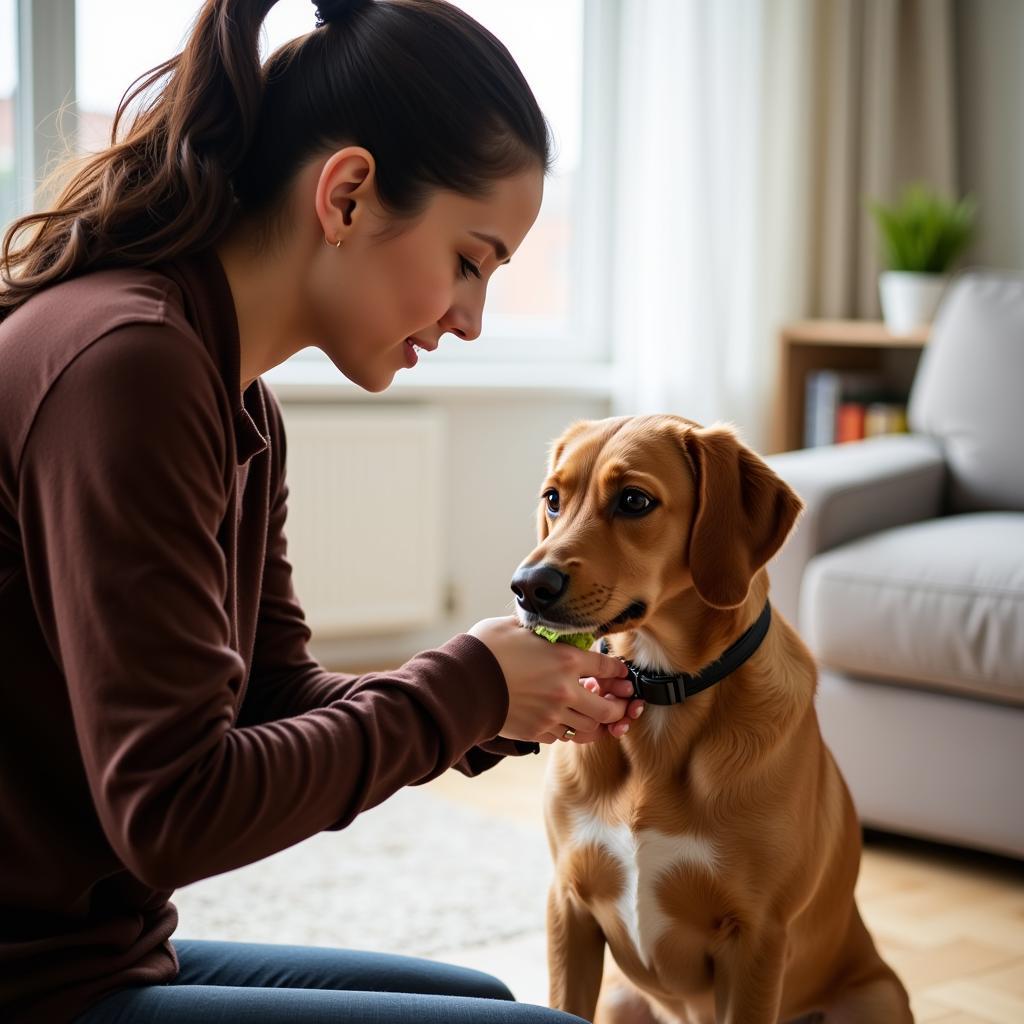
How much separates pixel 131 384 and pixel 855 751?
1951mm

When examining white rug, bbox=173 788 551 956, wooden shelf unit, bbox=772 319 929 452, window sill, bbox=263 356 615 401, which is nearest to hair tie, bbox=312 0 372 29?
white rug, bbox=173 788 551 956

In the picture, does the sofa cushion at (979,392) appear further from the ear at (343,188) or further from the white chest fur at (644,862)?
the ear at (343,188)

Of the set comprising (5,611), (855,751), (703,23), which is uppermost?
(703,23)

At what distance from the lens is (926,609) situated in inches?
92.1

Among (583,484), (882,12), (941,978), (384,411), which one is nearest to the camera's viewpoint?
(583,484)

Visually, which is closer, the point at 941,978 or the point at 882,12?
the point at 941,978

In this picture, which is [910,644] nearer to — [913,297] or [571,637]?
[571,637]

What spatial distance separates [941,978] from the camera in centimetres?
200

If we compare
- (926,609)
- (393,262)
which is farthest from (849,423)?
(393,262)

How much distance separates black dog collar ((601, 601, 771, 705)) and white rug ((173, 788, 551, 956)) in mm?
822

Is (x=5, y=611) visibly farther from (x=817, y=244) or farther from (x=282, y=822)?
(x=817, y=244)

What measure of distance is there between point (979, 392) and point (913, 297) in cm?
73

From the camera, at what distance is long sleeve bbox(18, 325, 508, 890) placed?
2.72 feet

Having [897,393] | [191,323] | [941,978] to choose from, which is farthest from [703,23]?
[191,323]
